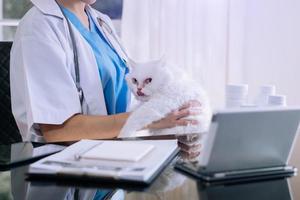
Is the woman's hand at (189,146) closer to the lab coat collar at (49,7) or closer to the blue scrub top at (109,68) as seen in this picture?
the blue scrub top at (109,68)

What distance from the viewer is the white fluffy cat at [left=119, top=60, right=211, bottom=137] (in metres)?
0.91

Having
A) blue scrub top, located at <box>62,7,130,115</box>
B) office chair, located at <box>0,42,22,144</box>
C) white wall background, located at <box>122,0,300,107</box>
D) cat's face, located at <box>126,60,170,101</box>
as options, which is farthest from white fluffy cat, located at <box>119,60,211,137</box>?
white wall background, located at <box>122,0,300,107</box>

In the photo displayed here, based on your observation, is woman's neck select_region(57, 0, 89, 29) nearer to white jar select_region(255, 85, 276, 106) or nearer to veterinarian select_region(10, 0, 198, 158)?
veterinarian select_region(10, 0, 198, 158)

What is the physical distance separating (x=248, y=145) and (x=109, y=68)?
0.60 metres

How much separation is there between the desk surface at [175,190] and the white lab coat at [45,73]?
33cm

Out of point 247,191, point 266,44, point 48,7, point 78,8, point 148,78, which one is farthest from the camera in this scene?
point 266,44

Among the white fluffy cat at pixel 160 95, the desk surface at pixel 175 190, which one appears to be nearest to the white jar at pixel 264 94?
the white fluffy cat at pixel 160 95

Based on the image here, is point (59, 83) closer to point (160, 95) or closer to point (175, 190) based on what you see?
point (160, 95)

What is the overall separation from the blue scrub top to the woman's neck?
0.07ft

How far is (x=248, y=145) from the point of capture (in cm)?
64

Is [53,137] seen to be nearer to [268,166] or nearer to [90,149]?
[90,149]

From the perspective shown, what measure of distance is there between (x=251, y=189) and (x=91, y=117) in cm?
51

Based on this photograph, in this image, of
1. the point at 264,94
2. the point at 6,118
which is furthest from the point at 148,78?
the point at 6,118

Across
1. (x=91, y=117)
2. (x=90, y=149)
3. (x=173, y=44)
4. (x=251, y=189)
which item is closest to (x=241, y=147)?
(x=251, y=189)
